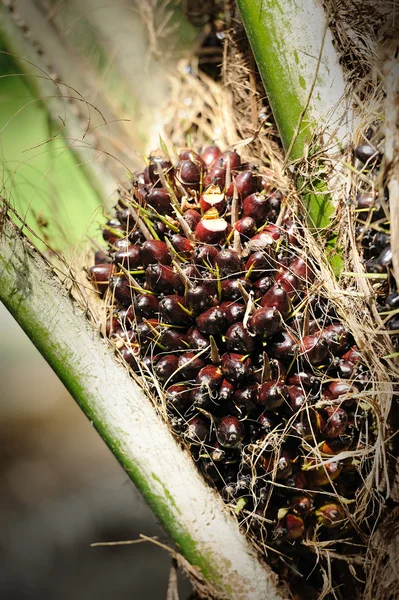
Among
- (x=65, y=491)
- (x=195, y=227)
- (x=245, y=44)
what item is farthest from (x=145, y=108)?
(x=65, y=491)

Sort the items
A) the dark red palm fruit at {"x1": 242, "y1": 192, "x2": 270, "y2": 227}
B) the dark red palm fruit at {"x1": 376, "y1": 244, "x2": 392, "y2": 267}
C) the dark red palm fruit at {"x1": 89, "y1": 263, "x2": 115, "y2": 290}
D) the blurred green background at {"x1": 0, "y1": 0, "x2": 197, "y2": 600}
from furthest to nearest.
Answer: the blurred green background at {"x1": 0, "y1": 0, "x2": 197, "y2": 600}
the dark red palm fruit at {"x1": 89, "y1": 263, "x2": 115, "y2": 290}
the dark red palm fruit at {"x1": 242, "y1": 192, "x2": 270, "y2": 227}
the dark red palm fruit at {"x1": 376, "y1": 244, "x2": 392, "y2": 267}

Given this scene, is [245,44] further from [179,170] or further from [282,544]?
[282,544]

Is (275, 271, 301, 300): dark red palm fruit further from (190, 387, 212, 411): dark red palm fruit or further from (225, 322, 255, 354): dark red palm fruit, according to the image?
(190, 387, 212, 411): dark red palm fruit

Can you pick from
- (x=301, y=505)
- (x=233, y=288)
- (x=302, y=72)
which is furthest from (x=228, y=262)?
(x=301, y=505)

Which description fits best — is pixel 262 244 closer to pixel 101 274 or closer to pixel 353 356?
pixel 353 356

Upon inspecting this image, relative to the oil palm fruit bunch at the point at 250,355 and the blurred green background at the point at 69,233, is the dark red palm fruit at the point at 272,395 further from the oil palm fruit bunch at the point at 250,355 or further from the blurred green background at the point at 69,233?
the blurred green background at the point at 69,233

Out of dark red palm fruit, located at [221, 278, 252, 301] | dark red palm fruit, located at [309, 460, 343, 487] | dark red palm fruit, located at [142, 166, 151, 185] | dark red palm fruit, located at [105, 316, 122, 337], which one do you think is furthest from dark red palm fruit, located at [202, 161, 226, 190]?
dark red palm fruit, located at [309, 460, 343, 487]
